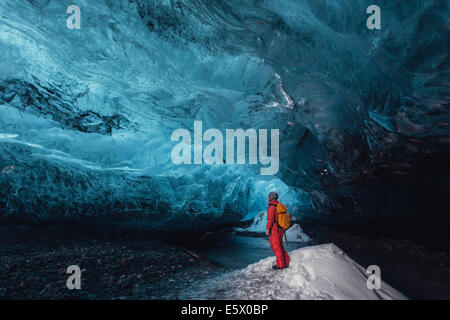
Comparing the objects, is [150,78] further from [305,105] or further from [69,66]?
[305,105]

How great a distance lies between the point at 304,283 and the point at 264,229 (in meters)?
13.5

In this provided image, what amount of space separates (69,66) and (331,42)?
6.49 meters

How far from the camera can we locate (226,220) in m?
16.8

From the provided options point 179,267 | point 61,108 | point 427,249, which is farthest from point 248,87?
point 427,249
